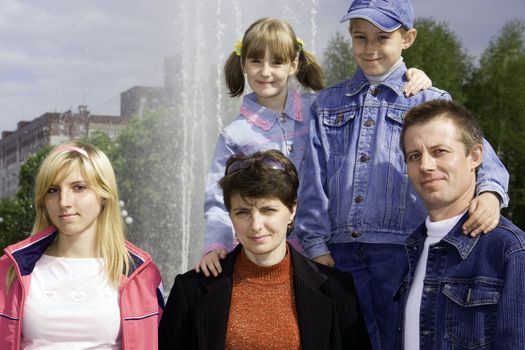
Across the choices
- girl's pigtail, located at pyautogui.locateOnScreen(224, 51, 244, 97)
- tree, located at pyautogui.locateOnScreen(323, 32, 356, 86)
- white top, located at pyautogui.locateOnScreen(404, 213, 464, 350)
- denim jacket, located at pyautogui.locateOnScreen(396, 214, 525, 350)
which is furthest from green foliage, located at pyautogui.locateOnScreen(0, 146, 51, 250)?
denim jacket, located at pyautogui.locateOnScreen(396, 214, 525, 350)

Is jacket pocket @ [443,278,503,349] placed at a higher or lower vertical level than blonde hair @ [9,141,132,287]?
lower

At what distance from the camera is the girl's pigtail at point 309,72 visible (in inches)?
196

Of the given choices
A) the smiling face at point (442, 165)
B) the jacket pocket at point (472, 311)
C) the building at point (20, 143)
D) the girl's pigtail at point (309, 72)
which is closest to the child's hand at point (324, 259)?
the smiling face at point (442, 165)

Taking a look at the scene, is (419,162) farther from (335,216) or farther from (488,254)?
(335,216)

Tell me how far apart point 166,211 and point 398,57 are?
2143 centimetres

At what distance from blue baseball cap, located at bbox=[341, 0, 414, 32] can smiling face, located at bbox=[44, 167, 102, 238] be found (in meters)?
1.53

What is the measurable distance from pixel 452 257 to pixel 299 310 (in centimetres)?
68

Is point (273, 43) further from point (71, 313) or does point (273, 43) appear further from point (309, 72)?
point (71, 313)

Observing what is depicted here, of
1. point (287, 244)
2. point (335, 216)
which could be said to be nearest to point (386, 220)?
point (335, 216)

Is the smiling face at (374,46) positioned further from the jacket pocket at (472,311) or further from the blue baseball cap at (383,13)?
the jacket pocket at (472,311)

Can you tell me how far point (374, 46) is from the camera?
4258 mm

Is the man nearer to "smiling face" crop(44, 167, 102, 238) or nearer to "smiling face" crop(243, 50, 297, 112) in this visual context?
"smiling face" crop(243, 50, 297, 112)

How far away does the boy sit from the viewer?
4.08 m

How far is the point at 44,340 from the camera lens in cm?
382
